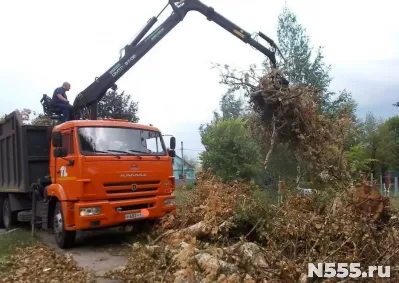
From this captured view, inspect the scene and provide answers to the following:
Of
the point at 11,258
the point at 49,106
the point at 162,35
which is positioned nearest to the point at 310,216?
the point at 11,258

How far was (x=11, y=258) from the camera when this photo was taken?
6.58 meters

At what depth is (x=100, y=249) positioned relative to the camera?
7.54 meters

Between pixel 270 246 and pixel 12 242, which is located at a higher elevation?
pixel 270 246

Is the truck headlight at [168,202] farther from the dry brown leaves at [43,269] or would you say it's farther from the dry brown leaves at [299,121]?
the dry brown leaves at [299,121]

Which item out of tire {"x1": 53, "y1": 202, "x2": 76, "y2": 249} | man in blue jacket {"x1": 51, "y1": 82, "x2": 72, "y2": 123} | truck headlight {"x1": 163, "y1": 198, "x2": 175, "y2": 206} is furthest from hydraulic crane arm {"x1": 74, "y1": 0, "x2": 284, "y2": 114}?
truck headlight {"x1": 163, "y1": 198, "x2": 175, "y2": 206}

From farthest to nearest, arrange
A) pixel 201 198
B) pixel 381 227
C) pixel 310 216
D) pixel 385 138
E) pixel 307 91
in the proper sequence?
pixel 385 138, pixel 201 198, pixel 307 91, pixel 310 216, pixel 381 227

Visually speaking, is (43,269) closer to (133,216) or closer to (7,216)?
(133,216)

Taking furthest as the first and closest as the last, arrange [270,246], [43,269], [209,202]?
[209,202] → [43,269] → [270,246]

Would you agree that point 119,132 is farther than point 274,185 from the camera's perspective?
No

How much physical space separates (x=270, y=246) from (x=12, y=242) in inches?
210

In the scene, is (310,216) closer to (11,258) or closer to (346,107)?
(346,107)

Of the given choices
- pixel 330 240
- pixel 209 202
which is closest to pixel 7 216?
pixel 209 202

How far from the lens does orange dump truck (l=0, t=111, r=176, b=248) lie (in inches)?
281

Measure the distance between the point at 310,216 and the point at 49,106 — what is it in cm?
651
